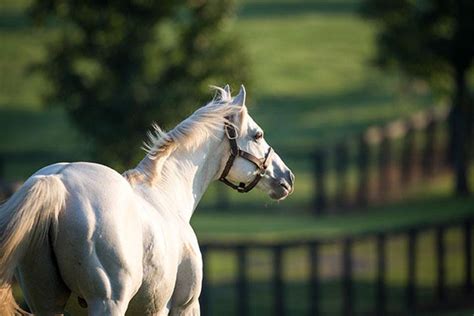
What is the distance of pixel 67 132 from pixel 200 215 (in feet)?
29.0

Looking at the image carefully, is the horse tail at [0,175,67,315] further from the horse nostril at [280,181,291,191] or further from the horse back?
the horse nostril at [280,181,291,191]

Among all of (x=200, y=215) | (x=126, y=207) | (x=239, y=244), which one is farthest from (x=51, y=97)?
(x=126, y=207)

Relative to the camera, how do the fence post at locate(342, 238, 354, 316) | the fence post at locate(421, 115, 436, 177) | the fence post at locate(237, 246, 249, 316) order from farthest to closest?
the fence post at locate(421, 115, 436, 177)
the fence post at locate(342, 238, 354, 316)
the fence post at locate(237, 246, 249, 316)

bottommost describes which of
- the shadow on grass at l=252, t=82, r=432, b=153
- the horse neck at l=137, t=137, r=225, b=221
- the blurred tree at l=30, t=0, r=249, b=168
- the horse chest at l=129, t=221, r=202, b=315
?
the shadow on grass at l=252, t=82, r=432, b=153

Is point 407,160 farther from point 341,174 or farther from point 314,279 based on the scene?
point 314,279

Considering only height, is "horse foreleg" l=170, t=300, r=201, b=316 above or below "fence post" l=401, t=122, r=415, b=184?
above

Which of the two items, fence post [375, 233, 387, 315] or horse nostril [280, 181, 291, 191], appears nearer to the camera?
horse nostril [280, 181, 291, 191]

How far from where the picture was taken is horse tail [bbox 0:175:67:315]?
298 inches

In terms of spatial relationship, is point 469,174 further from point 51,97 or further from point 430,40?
point 51,97

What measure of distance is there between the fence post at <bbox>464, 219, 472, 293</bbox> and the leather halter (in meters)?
8.85

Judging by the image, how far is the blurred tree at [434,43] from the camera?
2567cm

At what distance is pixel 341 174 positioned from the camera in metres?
26.6

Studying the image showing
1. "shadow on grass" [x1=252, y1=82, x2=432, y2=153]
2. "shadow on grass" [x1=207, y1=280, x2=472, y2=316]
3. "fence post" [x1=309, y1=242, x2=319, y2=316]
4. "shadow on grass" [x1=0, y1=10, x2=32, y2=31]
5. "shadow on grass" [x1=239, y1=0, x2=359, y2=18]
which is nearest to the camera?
"fence post" [x1=309, y1=242, x2=319, y2=316]

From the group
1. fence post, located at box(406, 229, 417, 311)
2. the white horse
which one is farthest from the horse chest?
fence post, located at box(406, 229, 417, 311)
